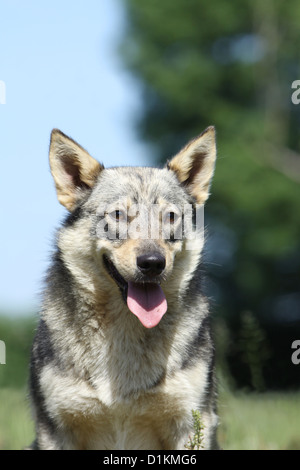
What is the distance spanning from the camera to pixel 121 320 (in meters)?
4.99

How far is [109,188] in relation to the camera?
5.17 m

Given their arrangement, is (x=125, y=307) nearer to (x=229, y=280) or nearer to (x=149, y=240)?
(x=149, y=240)

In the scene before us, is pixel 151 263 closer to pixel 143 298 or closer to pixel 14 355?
pixel 143 298

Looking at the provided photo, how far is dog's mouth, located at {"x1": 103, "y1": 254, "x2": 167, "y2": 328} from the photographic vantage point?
15.5ft

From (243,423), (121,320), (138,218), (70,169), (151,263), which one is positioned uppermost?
(70,169)

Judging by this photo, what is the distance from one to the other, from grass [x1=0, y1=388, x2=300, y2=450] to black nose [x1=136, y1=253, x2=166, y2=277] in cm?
197

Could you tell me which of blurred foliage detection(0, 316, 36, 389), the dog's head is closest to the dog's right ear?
the dog's head

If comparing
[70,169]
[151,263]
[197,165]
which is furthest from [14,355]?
[151,263]

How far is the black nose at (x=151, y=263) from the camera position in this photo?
456 centimetres

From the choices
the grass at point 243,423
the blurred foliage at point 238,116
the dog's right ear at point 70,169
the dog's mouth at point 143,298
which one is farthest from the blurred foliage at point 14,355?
the blurred foliage at point 238,116

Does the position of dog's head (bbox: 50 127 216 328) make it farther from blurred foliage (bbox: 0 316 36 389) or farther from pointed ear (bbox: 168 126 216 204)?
blurred foliage (bbox: 0 316 36 389)

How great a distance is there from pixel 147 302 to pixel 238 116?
18737 mm

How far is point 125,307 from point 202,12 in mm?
20306

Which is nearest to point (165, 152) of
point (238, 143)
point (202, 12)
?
point (238, 143)
